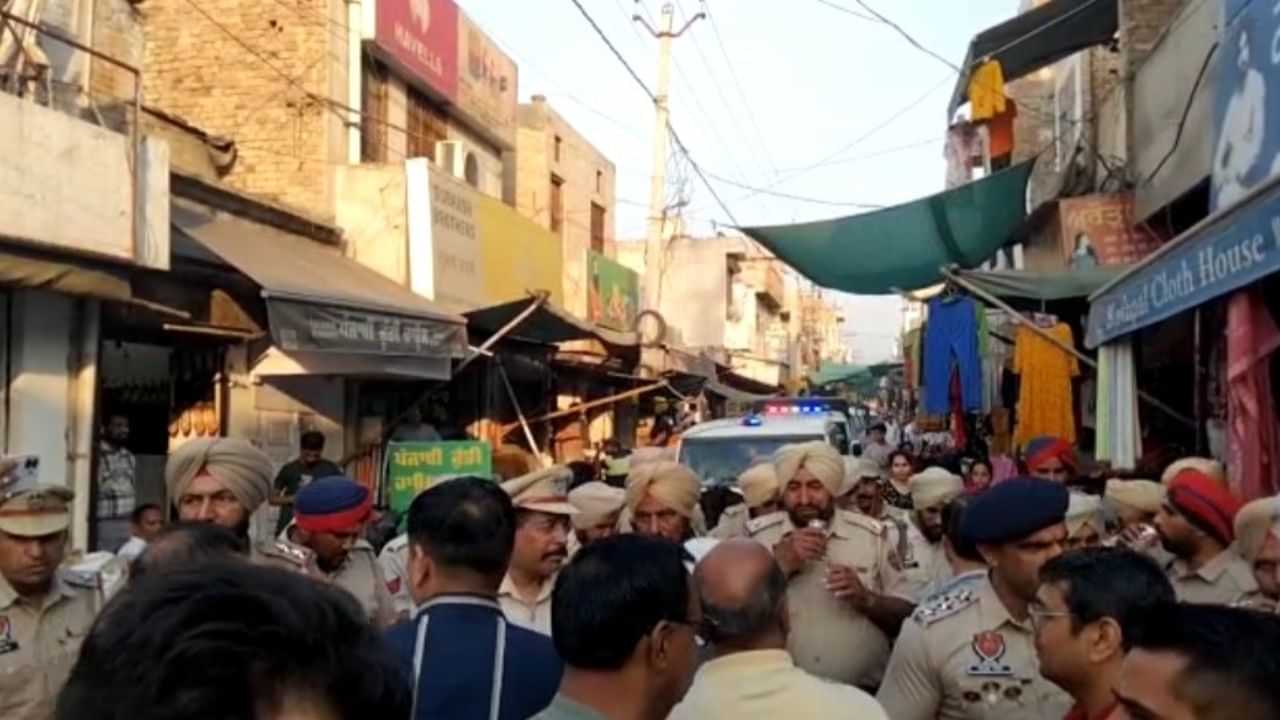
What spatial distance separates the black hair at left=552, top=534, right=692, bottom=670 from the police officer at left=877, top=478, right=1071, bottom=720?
1.20 meters

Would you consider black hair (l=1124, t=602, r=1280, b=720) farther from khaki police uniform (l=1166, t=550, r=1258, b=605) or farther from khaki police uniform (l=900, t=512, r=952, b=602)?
khaki police uniform (l=900, t=512, r=952, b=602)

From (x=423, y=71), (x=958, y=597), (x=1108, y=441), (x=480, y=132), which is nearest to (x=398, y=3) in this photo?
(x=423, y=71)

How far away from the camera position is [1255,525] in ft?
14.4

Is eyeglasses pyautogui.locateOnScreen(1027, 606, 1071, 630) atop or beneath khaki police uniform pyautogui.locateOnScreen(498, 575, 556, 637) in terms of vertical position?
atop

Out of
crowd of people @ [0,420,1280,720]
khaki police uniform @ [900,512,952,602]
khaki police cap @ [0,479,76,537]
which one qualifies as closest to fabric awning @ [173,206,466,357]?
crowd of people @ [0,420,1280,720]

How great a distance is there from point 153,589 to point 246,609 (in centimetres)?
10

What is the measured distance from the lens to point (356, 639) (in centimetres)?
117

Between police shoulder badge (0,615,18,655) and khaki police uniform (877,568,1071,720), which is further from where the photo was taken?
police shoulder badge (0,615,18,655)

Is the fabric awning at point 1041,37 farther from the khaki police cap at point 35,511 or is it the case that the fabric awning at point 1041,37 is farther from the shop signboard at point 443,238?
the khaki police cap at point 35,511

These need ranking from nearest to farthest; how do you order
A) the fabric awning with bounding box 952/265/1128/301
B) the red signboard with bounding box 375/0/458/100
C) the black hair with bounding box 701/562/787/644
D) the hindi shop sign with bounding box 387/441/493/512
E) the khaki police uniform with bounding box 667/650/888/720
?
1. the khaki police uniform with bounding box 667/650/888/720
2. the black hair with bounding box 701/562/787/644
3. the fabric awning with bounding box 952/265/1128/301
4. the hindi shop sign with bounding box 387/441/493/512
5. the red signboard with bounding box 375/0/458/100

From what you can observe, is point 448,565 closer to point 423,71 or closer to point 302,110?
point 302,110

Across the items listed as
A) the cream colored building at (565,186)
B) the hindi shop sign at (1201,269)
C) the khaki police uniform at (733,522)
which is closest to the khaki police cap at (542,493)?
the khaki police uniform at (733,522)

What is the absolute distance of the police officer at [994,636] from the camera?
352 cm

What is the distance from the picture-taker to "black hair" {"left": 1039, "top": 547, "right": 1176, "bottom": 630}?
9.46 feet
